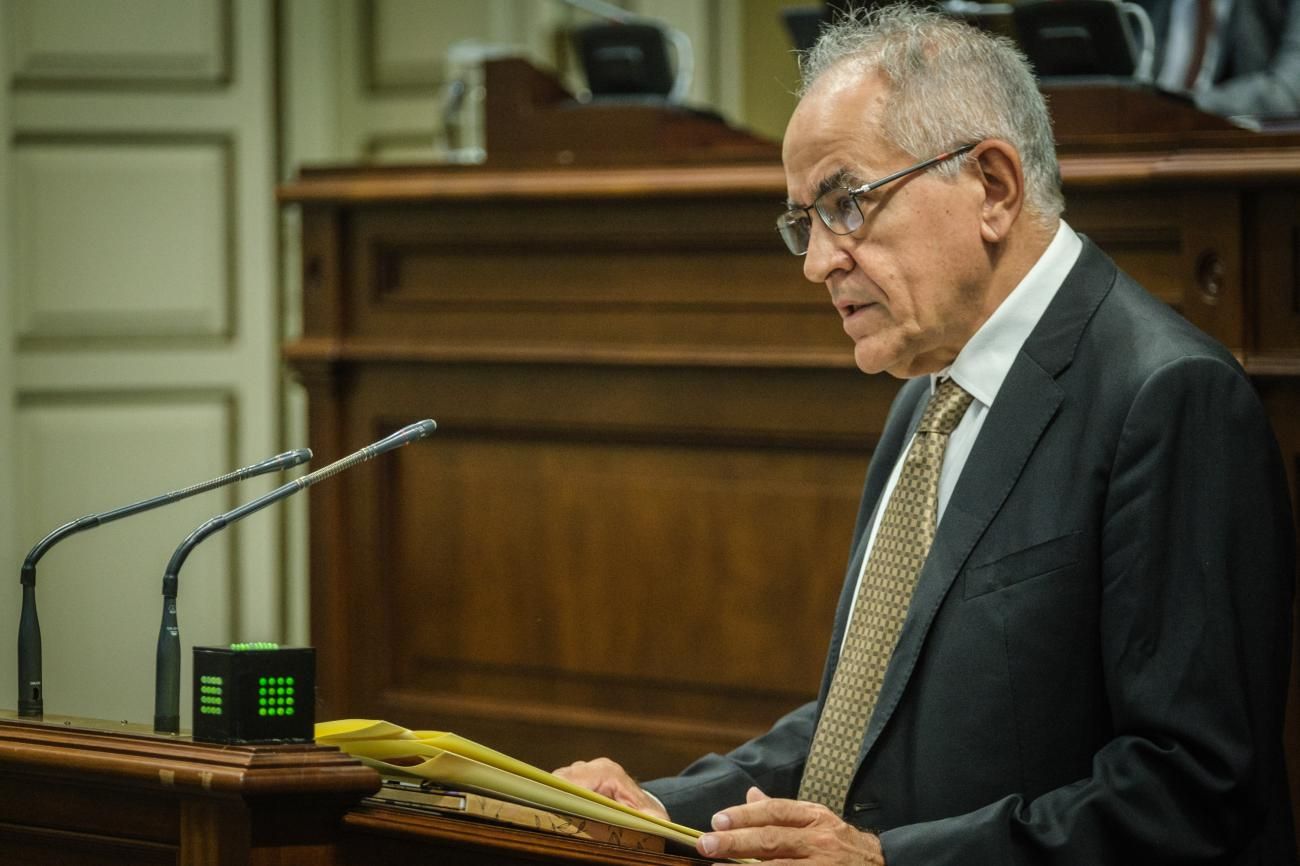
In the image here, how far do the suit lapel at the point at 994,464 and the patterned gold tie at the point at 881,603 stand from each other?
0.05 metres

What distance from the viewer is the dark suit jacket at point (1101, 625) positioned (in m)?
1.47

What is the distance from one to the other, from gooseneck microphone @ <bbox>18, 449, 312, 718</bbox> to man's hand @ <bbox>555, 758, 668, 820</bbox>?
0.47 m

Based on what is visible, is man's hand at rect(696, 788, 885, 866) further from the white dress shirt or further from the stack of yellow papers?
the white dress shirt

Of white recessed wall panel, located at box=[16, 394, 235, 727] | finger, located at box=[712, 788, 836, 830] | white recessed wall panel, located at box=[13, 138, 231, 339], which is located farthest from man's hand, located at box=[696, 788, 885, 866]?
white recessed wall panel, located at box=[13, 138, 231, 339]

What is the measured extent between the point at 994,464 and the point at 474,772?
0.59m

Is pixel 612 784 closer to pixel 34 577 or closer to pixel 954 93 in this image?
pixel 34 577

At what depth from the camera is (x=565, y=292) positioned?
2984mm

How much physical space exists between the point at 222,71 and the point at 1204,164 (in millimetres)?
2936

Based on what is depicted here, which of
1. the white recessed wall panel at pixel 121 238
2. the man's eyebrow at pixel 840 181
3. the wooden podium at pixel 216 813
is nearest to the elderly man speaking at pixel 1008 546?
the man's eyebrow at pixel 840 181

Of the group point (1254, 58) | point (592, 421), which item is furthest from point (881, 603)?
point (1254, 58)

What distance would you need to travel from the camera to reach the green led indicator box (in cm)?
132

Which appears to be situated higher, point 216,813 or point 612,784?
point 216,813

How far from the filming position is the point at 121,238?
4.54 metres

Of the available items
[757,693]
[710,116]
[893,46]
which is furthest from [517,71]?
[893,46]
